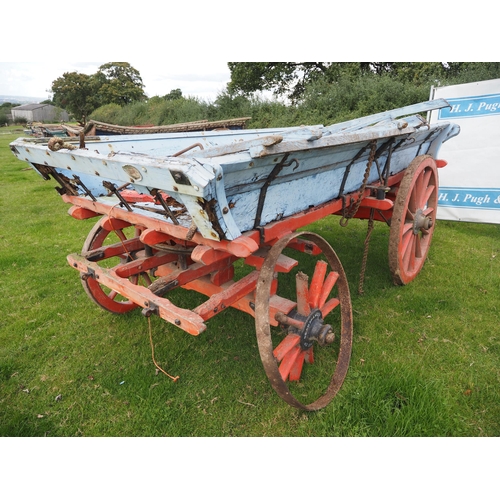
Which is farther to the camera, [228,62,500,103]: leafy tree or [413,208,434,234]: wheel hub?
[228,62,500,103]: leafy tree

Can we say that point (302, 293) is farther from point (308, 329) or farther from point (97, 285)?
point (97, 285)

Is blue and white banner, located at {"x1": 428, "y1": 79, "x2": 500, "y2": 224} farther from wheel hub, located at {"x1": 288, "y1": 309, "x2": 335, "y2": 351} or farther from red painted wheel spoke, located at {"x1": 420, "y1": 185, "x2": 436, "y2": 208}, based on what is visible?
wheel hub, located at {"x1": 288, "y1": 309, "x2": 335, "y2": 351}

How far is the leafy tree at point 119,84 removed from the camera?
112 ft

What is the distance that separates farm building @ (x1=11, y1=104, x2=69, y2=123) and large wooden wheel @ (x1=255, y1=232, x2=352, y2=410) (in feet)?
147

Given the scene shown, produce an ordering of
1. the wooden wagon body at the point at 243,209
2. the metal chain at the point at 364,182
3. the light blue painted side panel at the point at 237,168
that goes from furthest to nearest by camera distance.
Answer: the metal chain at the point at 364,182 < the wooden wagon body at the point at 243,209 < the light blue painted side panel at the point at 237,168

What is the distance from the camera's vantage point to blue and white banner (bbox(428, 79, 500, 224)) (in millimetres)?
4832

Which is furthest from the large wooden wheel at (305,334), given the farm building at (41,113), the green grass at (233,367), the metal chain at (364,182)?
the farm building at (41,113)

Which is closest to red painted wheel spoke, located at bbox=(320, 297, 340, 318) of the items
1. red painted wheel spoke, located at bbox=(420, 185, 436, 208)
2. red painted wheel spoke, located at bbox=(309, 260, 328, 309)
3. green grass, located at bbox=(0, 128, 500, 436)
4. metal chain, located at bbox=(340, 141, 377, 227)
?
red painted wheel spoke, located at bbox=(309, 260, 328, 309)

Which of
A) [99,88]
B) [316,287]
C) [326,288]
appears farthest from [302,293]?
[99,88]

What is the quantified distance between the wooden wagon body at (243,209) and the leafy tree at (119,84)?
116 ft

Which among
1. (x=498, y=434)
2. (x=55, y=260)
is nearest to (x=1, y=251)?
(x=55, y=260)

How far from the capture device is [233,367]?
2609 mm

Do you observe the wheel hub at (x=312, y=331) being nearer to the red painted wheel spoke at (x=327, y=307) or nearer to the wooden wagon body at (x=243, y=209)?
the wooden wagon body at (x=243, y=209)

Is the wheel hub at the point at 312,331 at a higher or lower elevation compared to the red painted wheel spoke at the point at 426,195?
lower
